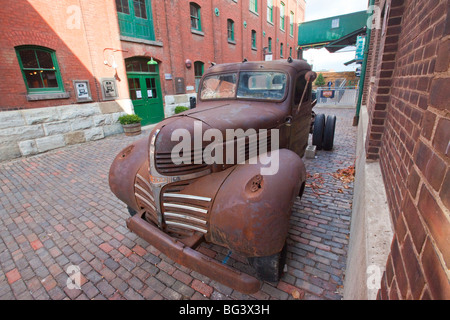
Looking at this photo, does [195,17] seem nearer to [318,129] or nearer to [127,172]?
[318,129]

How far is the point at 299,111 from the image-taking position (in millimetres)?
3941

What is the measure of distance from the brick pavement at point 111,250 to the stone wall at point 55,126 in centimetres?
242

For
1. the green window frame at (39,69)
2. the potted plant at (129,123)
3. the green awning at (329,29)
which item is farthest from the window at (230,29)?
the green window frame at (39,69)

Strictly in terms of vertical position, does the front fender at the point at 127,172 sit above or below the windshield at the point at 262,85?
below

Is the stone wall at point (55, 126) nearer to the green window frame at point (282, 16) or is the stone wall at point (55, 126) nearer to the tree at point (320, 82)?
the green window frame at point (282, 16)

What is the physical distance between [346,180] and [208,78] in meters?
3.43

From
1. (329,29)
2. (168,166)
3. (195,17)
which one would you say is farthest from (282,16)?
(168,166)

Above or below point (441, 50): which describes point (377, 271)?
below

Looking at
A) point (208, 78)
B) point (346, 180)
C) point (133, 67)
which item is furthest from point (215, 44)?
point (346, 180)

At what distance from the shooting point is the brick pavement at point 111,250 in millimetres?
2406

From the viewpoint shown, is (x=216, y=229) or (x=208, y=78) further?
(x=208, y=78)

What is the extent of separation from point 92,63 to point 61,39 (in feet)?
3.63

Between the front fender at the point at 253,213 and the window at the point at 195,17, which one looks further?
the window at the point at 195,17
